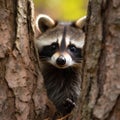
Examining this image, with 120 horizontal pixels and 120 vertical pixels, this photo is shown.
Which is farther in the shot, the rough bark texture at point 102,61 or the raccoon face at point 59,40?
the raccoon face at point 59,40

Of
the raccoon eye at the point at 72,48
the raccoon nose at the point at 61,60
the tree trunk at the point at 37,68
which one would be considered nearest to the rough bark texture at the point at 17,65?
the tree trunk at the point at 37,68

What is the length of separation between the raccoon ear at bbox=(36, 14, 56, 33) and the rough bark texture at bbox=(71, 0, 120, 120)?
6.76 feet

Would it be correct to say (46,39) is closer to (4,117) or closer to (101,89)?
(4,117)

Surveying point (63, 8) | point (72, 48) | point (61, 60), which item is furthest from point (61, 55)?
point (63, 8)

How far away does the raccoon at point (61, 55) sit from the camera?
4816mm

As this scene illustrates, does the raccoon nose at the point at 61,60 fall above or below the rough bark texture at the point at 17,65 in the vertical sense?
below

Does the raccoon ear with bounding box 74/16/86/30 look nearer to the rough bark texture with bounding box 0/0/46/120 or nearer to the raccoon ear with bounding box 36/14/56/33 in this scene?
the raccoon ear with bounding box 36/14/56/33

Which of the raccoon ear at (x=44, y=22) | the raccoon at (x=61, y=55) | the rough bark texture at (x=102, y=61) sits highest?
the rough bark texture at (x=102, y=61)

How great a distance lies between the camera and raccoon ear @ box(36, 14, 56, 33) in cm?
515

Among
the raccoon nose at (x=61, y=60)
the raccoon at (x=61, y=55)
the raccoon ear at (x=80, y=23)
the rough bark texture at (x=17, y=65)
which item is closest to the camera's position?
the rough bark texture at (x=17, y=65)

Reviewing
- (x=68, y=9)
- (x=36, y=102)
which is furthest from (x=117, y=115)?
(x=68, y=9)

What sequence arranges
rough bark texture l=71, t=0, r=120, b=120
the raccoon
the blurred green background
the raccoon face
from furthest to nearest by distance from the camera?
the blurred green background, the raccoon face, the raccoon, rough bark texture l=71, t=0, r=120, b=120

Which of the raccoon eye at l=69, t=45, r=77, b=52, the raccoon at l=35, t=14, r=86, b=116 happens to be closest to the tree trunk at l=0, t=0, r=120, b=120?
the raccoon at l=35, t=14, r=86, b=116

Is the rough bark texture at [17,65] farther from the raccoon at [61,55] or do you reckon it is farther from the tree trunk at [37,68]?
the raccoon at [61,55]
